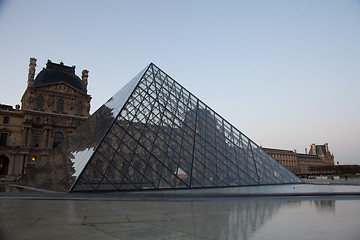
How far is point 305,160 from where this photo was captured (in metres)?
124

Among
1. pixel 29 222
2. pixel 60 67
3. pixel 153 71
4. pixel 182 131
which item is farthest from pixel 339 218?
pixel 60 67

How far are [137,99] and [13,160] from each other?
3711cm

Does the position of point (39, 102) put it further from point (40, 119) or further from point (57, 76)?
point (57, 76)

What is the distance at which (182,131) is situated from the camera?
1723cm

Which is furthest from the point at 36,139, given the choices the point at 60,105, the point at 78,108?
the point at 78,108

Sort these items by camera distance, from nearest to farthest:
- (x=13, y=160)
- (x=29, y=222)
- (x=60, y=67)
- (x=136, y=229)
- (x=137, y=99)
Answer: (x=136, y=229), (x=29, y=222), (x=137, y=99), (x=13, y=160), (x=60, y=67)

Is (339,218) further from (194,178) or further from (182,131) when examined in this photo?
(182,131)

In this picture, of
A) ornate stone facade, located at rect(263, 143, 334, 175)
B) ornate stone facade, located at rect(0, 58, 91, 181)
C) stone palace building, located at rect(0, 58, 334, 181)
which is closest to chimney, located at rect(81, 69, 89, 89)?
stone palace building, located at rect(0, 58, 334, 181)

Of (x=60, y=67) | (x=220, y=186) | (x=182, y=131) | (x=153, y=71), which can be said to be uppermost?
(x=60, y=67)

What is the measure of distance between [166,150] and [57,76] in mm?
46142

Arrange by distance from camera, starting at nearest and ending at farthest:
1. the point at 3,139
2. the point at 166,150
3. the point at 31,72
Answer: the point at 166,150
the point at 3,139
the point at 31,72

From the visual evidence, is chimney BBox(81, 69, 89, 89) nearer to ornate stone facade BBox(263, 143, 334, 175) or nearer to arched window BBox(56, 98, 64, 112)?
arched window BBox(56, 98, 64, 112)

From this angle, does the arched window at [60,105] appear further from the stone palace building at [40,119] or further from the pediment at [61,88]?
the pediment at [61,88]

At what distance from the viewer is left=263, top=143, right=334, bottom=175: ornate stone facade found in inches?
4042
